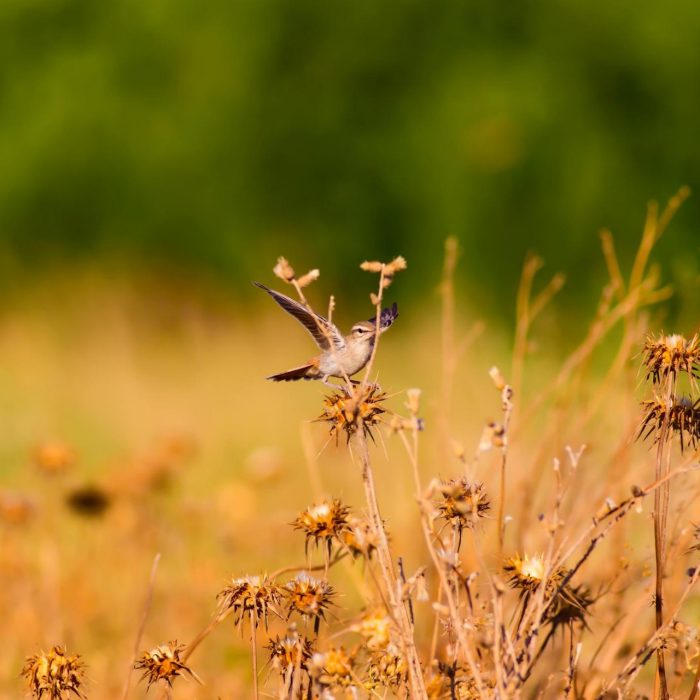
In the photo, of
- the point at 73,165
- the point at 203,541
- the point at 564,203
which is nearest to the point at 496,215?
the point at 564,203

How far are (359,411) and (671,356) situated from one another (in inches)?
14.6

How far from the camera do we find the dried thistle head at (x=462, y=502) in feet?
4.04

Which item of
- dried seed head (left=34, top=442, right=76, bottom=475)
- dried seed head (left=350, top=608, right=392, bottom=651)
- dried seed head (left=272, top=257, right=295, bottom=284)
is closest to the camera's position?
dried seed head (left=272, top=257, right=295, bottom=284)

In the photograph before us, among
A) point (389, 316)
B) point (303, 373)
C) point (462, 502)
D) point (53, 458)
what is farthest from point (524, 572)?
point (53, 458)

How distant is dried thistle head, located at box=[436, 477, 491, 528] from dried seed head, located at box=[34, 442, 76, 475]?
142 cm

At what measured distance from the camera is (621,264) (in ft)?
20.9

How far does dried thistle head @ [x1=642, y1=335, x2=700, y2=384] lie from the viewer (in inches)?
50.4

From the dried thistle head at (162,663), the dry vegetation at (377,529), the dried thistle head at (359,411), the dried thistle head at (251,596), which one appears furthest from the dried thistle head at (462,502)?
the dried thistle head at (162,663)

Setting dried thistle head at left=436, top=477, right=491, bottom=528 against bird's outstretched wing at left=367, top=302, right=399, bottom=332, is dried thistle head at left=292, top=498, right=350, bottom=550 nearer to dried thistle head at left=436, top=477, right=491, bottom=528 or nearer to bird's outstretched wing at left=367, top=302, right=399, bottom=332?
dried thistle head at left=436, top=477, right=491, bottom=528

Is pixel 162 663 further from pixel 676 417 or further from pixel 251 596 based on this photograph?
pixel 676 417

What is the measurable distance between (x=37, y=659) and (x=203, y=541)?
6.86ft

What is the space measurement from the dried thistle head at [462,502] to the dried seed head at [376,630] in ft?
0.77

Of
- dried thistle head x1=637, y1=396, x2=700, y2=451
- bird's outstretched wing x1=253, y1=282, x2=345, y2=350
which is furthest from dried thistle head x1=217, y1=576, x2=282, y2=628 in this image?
dried thistle head x1=637, y1=396, x2=700, y2=451

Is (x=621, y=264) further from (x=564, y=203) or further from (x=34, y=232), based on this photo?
(x=34, y=232)
